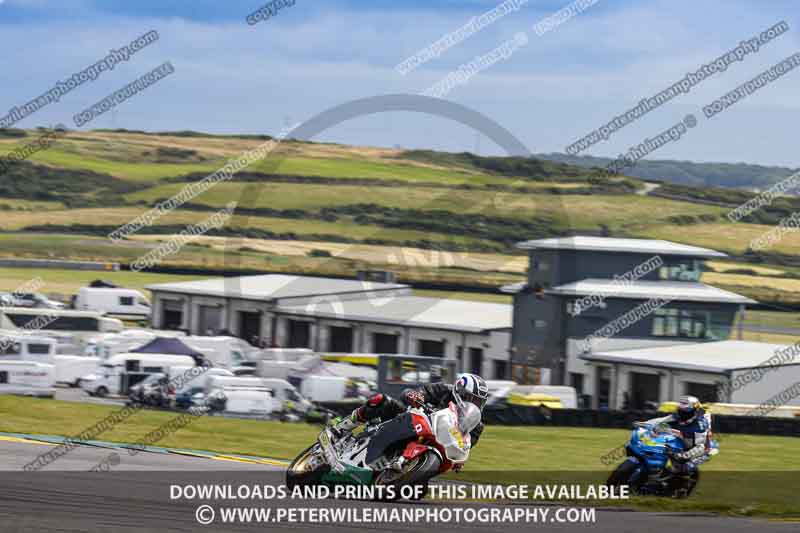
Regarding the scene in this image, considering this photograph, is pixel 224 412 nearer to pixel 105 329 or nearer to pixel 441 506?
pixel 441 506

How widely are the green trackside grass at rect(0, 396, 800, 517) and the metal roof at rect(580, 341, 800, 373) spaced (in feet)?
27.0

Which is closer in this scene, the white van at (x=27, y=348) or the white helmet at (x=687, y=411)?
the white helmet at (x=687, y=411)

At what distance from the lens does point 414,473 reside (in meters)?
10.6

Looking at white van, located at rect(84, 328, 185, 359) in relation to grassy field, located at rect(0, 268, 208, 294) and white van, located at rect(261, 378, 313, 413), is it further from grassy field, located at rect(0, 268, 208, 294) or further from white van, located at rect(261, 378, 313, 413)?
grassy field, located at rect(0, 268, 208, 294)

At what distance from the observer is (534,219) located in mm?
110000

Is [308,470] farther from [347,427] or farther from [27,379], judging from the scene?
[27,379]

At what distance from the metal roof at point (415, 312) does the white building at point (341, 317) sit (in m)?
0.04

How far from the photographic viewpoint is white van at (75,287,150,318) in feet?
168

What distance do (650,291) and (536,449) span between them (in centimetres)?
2178

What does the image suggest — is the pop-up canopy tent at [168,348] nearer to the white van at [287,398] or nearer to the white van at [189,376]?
the white van at [189,376]

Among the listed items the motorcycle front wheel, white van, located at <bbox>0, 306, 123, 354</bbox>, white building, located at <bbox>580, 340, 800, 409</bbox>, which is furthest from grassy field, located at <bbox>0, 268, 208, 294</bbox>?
the motorcycle front wheel

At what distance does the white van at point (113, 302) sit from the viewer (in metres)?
51.1

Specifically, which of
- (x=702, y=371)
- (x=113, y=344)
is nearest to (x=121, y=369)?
(x=113, y=344)

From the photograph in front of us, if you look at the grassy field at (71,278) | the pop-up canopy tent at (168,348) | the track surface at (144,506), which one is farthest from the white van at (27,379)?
the grassy field at (71,278)
